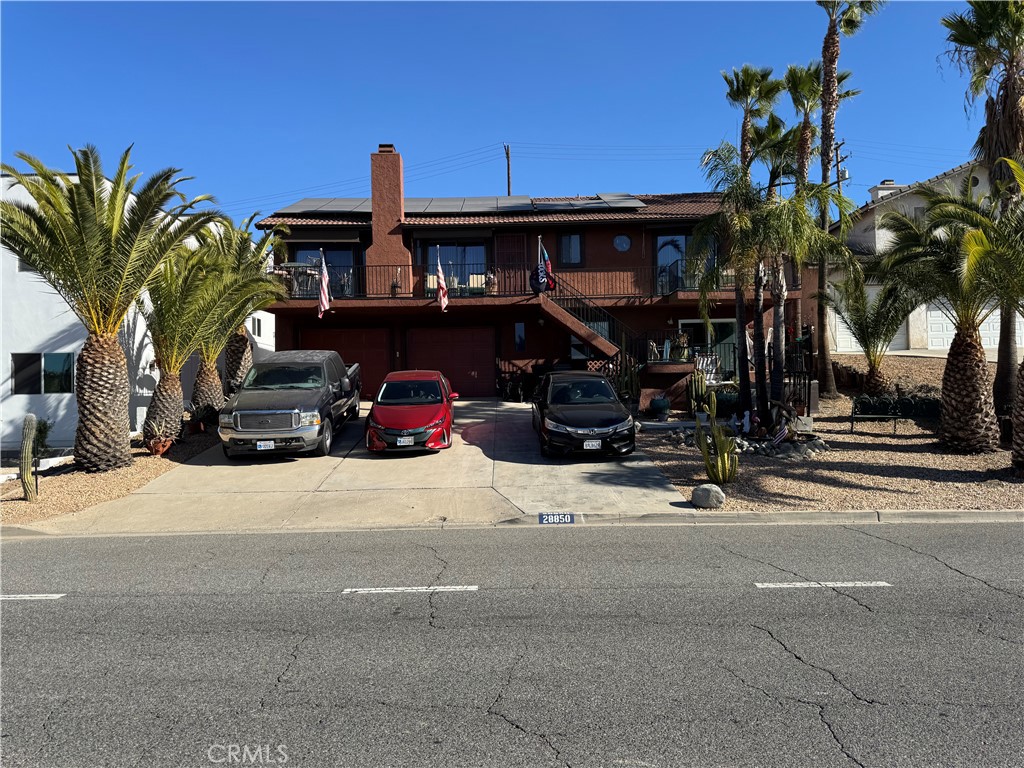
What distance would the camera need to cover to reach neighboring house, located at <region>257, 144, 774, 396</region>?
2073 cm

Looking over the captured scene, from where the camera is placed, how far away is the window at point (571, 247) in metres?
22.1

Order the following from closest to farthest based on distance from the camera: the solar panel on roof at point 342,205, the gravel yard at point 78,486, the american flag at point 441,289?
the gravel yard at point 78,486 → the american flag at point 441,289 → the solar panel on roof at point 342,205

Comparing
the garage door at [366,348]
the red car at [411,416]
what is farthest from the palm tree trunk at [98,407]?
the garage door at [366,348]

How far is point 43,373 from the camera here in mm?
19109

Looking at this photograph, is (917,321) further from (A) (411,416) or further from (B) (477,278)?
(A) (411,416)

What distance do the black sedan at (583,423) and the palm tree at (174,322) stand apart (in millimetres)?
7715

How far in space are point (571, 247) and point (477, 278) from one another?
337 centimetres

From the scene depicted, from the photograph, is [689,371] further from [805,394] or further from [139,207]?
[139,207]

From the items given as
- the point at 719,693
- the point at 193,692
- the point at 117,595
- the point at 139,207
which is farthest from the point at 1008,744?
the point at 139,207

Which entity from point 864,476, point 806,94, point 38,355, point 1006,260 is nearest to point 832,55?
point 806,94

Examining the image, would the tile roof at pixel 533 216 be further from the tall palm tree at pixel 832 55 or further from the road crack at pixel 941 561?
the road crack at pixel 941 561

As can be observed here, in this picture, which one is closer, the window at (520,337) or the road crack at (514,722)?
the road crack at (514,722)

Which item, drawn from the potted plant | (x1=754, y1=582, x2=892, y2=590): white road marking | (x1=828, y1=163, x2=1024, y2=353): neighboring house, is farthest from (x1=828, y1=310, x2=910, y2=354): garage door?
the potted plant

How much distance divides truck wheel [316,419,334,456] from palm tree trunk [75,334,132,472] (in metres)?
3.55
